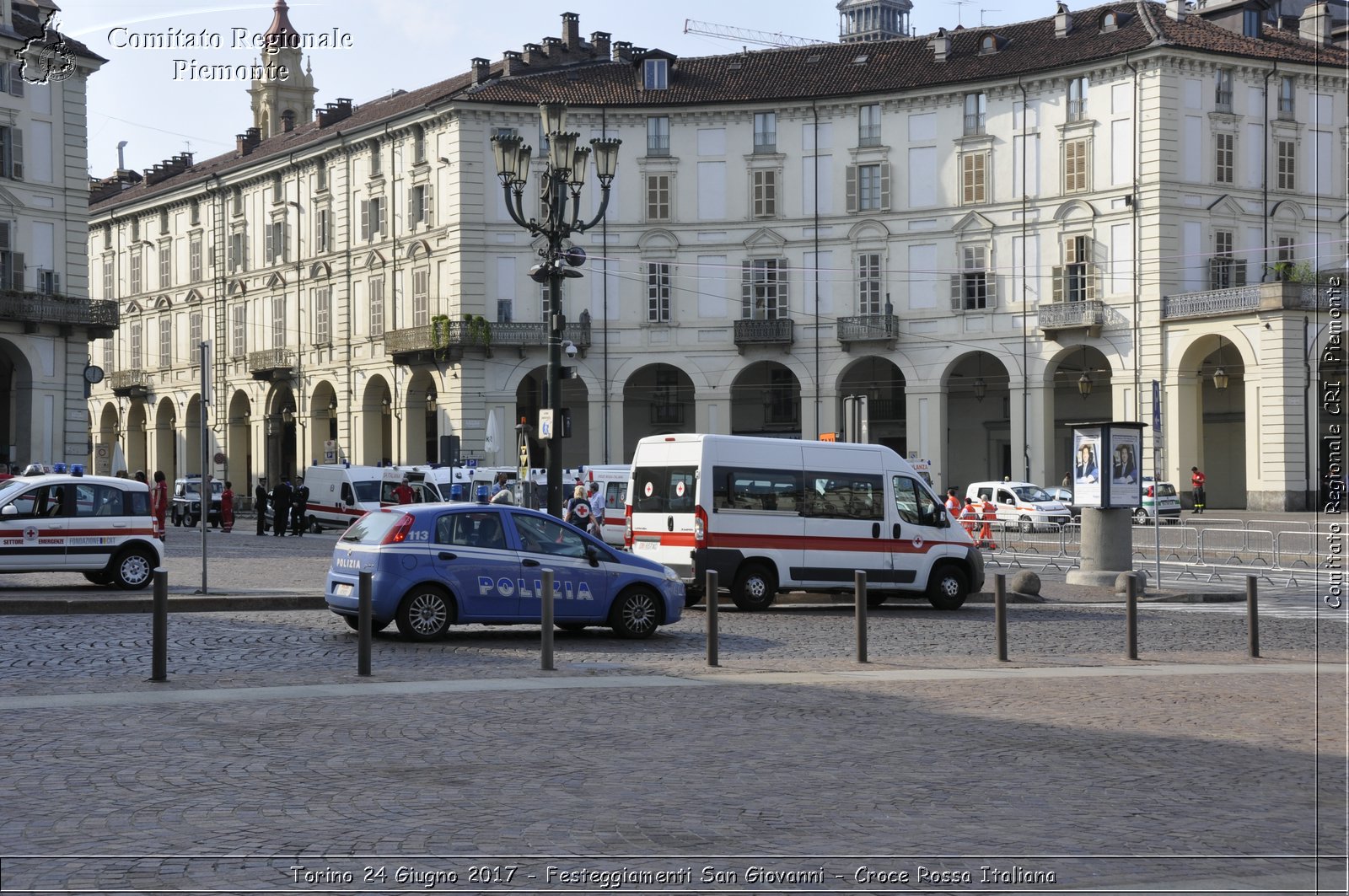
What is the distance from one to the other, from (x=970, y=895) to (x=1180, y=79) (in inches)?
2115

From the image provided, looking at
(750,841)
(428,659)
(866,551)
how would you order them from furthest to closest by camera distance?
(866,551) < (428,659) < (750,841)

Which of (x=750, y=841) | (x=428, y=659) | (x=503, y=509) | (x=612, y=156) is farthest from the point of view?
(x=612, y=156)

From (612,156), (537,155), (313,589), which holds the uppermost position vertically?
(537,155)

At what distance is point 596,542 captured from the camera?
17.8 m

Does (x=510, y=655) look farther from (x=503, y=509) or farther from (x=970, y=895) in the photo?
(x=970, y=895)

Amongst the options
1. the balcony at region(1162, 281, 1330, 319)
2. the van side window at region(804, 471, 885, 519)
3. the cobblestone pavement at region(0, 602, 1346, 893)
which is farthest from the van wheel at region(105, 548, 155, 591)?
the balcony at region(1162, 281, 1330, 319)

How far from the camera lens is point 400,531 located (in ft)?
55.7

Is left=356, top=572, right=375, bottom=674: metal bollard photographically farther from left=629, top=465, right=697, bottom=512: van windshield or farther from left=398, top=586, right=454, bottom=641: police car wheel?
left=629, top=465, right=697, bottom=512: van windshield

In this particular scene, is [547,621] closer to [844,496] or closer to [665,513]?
[665,513]

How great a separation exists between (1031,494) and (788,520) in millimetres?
30333

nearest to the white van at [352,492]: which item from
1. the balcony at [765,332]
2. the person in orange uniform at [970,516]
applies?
the person in orange uniform at [970,516]

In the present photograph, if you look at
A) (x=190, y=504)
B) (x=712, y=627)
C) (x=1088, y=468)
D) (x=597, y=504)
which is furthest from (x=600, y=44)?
(x=712, y=627)

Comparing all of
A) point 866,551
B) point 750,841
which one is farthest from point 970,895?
point 866,551

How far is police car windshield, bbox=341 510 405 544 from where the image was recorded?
56.0 feet
